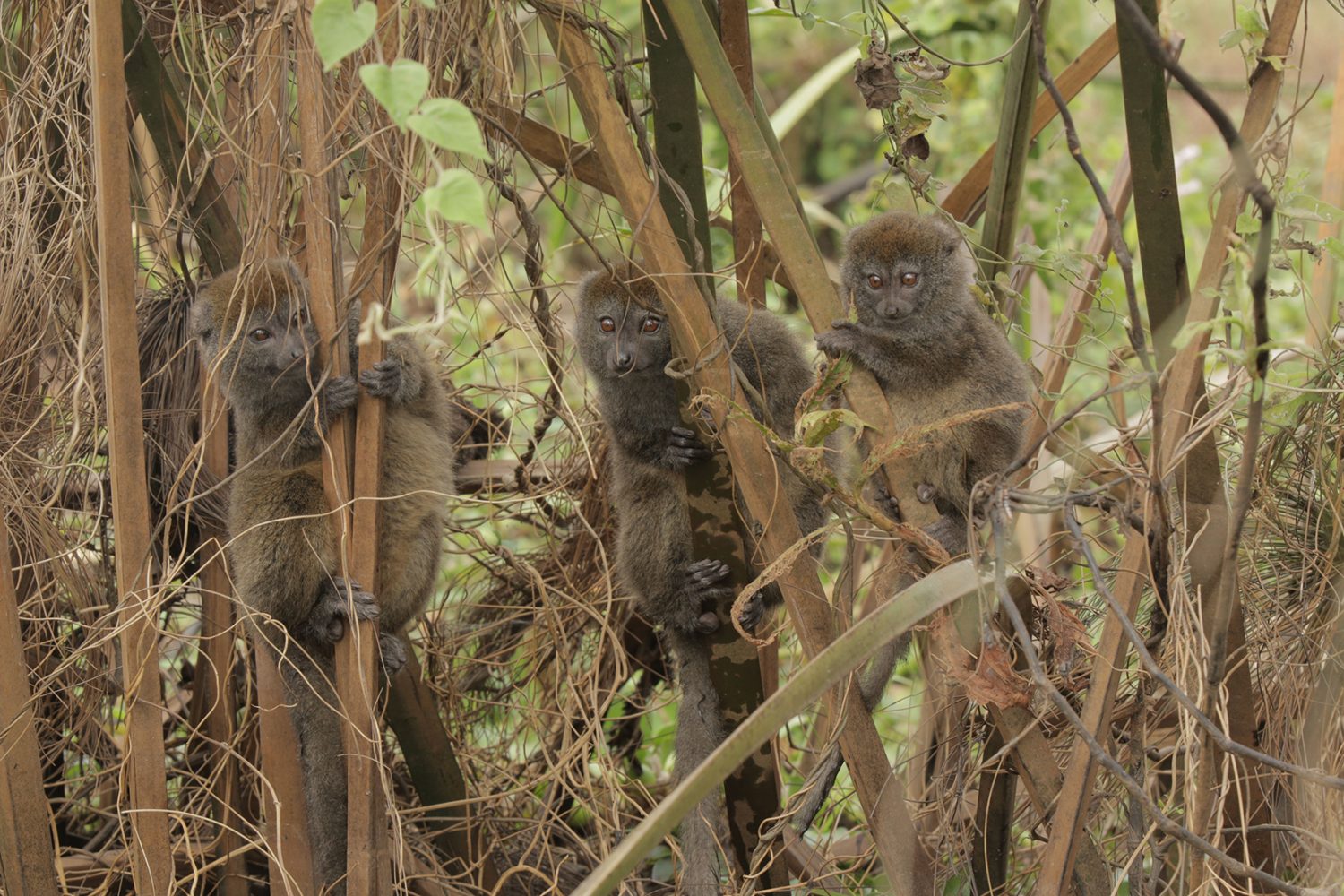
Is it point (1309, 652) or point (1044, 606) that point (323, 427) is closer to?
point (1044, 606)

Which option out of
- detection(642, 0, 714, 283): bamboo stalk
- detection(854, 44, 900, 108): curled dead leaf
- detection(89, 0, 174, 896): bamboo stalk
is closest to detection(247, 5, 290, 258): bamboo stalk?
detection(89, 0, 174, 896): bamboo stalk

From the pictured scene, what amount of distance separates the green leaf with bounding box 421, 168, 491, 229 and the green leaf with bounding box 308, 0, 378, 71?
0.19m

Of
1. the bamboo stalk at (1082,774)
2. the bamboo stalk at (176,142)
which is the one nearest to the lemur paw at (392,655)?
the bamboo stalk at (176,142)

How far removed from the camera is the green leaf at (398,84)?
1546 millimetres

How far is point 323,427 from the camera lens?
3.25 metres

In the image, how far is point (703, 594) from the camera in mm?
3609

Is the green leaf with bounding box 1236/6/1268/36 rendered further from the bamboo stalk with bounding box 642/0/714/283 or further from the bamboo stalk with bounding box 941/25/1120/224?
the bamboo stalk with bounding box 642/0/714/283

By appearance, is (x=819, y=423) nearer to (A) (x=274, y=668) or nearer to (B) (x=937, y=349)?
(B) (x=937, y=349)

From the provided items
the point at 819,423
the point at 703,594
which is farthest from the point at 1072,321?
the point at 819,423

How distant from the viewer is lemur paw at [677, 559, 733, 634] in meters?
3.50

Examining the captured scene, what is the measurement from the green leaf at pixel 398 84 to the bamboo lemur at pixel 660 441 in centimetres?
213

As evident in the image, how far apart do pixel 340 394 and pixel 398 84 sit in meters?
1.45

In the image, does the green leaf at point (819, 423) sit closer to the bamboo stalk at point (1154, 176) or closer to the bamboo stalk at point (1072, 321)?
the bamboo stalk at point (1154, 176)

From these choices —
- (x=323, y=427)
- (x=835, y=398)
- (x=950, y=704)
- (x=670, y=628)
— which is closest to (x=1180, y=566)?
(x=950, y=704)
